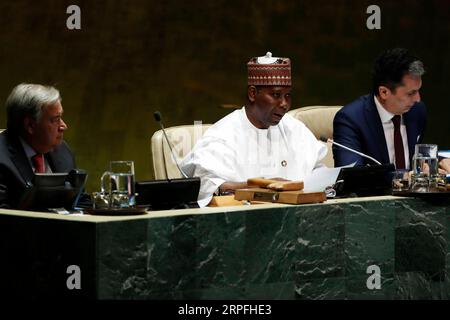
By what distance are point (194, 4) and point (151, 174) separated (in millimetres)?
Answer: 1065

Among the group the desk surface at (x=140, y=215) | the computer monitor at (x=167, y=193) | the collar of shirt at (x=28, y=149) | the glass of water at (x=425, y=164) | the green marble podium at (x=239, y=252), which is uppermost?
the collar of shirt at (x=28, y=149)

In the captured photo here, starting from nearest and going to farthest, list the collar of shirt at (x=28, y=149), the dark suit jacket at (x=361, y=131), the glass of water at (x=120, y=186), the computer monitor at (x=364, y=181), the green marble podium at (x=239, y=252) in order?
the green marble podium at (x=239, y=252) → the glass of water at (x=120, y=186) → the computer monitor at (x=364, y=181) → the collar of shirt at (x=28, y=149) → the dark suit jacket at (x=361, y=131)

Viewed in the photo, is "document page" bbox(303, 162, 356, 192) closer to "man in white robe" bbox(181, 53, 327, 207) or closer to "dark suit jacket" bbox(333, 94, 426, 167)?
"man in white robe" bbox(181, 53, 327, 207)

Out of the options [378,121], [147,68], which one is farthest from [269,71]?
[147,68]

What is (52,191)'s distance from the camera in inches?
152

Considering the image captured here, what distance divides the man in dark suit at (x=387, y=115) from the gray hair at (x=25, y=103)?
5.56 ft

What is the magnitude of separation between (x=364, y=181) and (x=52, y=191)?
4.45ft

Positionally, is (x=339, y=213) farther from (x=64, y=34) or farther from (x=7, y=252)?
(x=64, y=34)

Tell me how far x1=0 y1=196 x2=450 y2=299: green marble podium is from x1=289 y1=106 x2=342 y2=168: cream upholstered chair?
1.61m

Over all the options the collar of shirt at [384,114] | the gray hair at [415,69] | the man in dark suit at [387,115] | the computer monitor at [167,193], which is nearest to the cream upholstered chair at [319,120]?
the man in dark suit at [387,115]

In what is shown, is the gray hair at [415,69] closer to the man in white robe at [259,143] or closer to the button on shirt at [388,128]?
the button on shirt at [388,128]

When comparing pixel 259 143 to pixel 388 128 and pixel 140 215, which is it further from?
pixel 140 215

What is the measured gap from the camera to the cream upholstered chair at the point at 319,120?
19.6ft

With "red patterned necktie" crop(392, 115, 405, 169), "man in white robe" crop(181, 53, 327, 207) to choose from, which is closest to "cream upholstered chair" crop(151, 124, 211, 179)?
"man in white robe" crop(181, 53, 327, 207)
